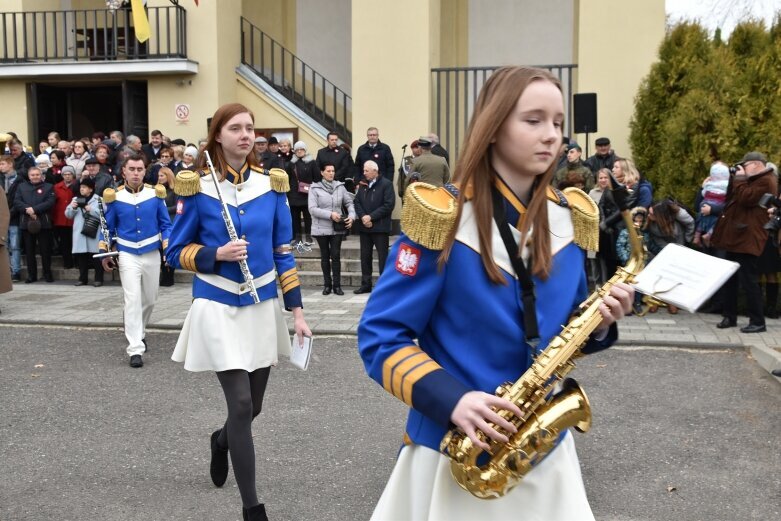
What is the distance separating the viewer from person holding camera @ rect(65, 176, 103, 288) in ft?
46.4

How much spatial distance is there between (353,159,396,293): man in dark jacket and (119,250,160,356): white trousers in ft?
14.7

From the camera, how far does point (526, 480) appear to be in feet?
7.57

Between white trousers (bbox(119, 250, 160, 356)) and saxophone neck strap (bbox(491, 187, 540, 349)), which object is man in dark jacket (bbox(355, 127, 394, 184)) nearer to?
white trousers (bbox(119, 250, 160, 356))

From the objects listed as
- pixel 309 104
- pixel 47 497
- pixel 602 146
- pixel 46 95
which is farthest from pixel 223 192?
pixel 46 95

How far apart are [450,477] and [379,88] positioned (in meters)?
14.5

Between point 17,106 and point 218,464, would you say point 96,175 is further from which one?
point 218,464

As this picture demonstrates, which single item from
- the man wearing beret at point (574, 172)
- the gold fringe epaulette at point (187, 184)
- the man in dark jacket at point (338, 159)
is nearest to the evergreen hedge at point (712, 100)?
the man wearing beret at point (574, 172)

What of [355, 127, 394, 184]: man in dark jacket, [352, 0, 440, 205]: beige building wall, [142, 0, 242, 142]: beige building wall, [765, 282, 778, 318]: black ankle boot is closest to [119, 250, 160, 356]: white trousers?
[355, 127, 394, 184]: man in dark jacket

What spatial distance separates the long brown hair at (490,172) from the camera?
2225mm

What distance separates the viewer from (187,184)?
4.44 meters

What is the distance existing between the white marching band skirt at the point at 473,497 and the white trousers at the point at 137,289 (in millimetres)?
6382

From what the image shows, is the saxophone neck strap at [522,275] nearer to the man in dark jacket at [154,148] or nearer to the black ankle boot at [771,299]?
the black ankle boot at [771,299]

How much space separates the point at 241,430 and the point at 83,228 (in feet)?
35.3

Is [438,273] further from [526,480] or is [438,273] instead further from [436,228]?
[526,480]
